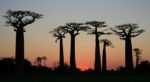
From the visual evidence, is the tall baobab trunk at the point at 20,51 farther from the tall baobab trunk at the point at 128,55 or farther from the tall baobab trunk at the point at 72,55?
the tall baobab trunk at the point at 128,55

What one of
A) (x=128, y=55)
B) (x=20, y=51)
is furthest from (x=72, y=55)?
(x=20, y=51)

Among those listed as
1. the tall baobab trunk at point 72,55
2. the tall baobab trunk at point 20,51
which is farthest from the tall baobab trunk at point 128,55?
the tall baobab trunk at point 20,51

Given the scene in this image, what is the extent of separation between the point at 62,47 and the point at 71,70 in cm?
696

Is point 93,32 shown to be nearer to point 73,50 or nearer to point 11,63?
point 73,50

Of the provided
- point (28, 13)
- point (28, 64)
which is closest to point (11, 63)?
point (28, 64)

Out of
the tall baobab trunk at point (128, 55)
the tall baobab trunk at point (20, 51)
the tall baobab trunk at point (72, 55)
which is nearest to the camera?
the tall baobab trunk at point (20, 51)

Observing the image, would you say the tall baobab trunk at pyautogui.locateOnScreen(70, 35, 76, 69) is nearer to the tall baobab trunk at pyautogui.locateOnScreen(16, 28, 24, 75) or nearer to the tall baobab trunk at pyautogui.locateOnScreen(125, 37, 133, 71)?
the tall baobab trunk at pyautogui.locateOnScreen(125, 37, 133, 71)

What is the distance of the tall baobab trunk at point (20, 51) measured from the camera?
28656 millimetres

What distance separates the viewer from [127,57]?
125 ft

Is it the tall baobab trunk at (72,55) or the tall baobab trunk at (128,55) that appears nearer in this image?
the tall baobab trunk at (72,55)

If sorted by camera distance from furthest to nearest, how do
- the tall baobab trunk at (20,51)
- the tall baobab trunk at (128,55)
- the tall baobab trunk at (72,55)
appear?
the tall baobab trunk at (128,55) → the tall baobab trunk at (72,55) → the tall baobab trunk at (20,51)

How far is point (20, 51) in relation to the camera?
29.4 m

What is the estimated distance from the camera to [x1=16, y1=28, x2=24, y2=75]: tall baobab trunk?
28.7m

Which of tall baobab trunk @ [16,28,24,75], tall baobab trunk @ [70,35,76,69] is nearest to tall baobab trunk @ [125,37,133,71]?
tall baobab trunk @ [70,35,76,69]
